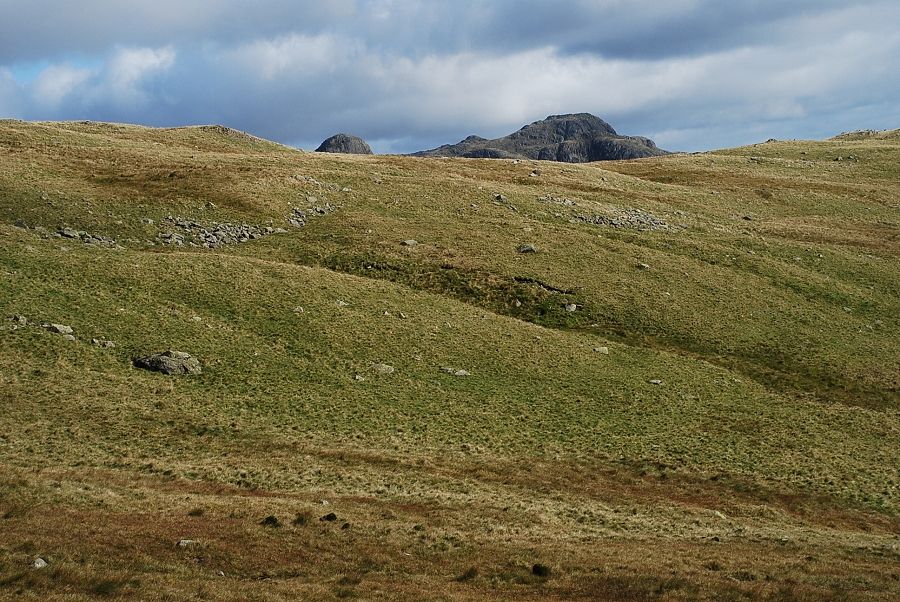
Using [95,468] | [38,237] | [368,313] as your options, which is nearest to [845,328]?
[368,313]

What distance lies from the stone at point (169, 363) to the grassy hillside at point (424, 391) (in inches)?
40.3

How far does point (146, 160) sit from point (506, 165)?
171ft

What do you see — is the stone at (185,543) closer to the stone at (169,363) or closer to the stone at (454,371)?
the stone at (169,363)

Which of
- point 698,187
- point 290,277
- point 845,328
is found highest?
point 698,187

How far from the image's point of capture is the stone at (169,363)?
37156 millimetres

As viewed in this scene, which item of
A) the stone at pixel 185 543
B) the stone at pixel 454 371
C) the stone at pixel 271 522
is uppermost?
the stone at pixel 454 371

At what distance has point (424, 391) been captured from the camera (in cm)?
4009

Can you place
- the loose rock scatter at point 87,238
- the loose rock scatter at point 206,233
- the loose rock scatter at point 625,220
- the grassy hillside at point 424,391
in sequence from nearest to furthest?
the grassy hillside at point 424,391 → the loose rock scatter at point 87,238 → the loose rock scatter at point 206,233 → the loose rock scatter at point 625,220

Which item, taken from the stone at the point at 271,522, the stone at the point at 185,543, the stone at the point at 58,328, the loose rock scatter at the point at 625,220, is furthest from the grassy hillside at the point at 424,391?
the stone at the point at 58,328

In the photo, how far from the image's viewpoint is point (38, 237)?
51.3 m

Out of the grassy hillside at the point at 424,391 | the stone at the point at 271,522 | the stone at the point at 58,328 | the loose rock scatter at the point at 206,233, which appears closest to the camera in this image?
the grassy hillside at the point at 424,391

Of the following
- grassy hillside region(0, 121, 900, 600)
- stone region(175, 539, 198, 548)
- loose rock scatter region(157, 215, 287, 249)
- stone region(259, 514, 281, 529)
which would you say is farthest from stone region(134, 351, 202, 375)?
loose rock scatter region(157, 215, 287, 249)

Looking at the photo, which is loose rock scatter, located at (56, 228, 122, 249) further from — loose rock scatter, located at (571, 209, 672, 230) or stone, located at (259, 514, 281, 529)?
loose rock scatter, located at (571, 209, 672, 230)

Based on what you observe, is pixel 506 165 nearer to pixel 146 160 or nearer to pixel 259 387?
pixel 146 160
